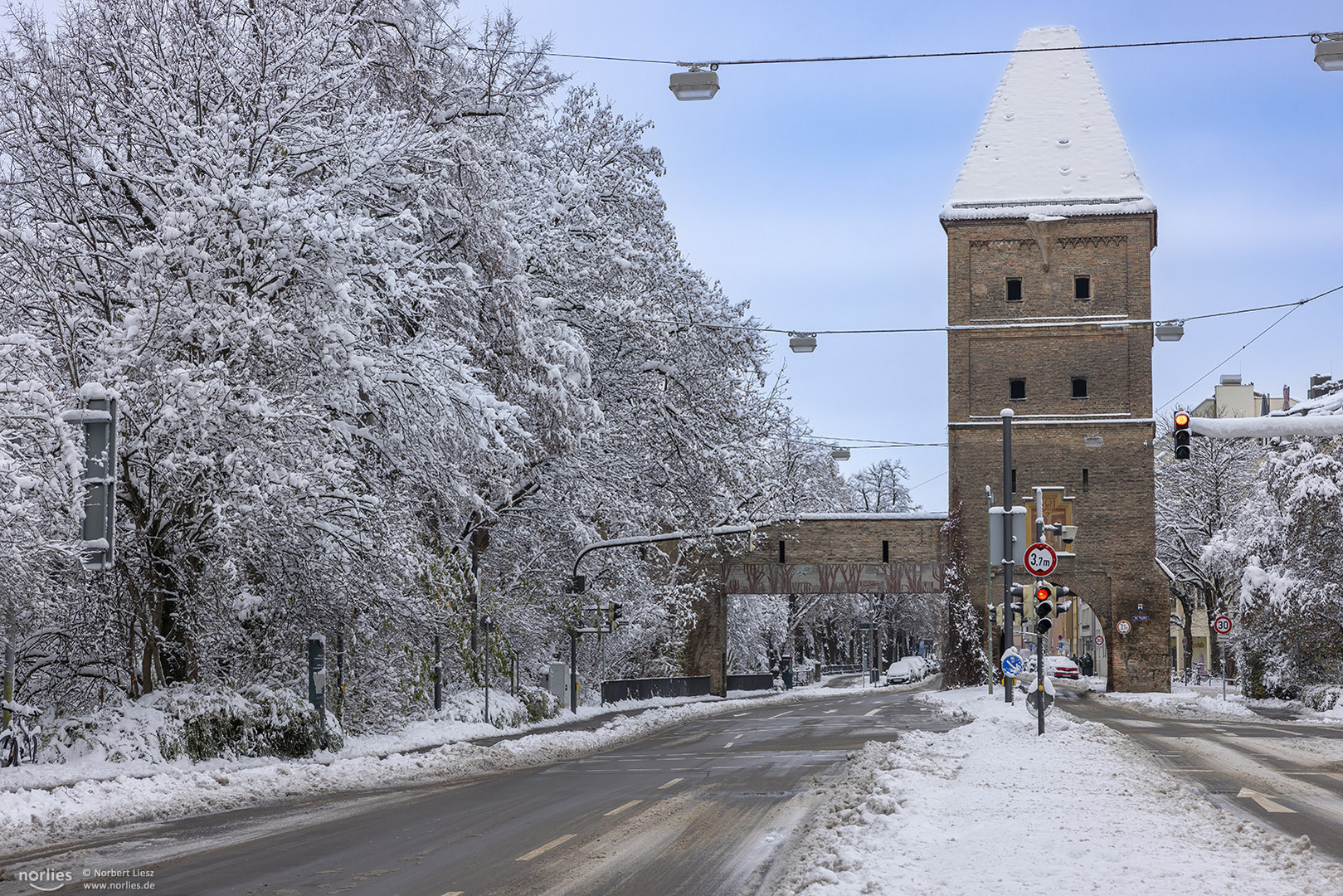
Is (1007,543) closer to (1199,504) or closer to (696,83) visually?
(696,83)

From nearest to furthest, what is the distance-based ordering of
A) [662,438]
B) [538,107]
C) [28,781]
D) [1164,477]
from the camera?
1. [28,781]
2. [538,107]
3. [662,438]
4. [1164,477]

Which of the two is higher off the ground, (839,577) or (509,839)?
(839,577)

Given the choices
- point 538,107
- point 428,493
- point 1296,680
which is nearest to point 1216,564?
point 1296,680

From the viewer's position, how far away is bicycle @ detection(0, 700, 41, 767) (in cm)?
1656

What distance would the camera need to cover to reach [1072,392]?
54969 mm

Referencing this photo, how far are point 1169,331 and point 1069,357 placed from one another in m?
17.0

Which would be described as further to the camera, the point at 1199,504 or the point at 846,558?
the point at 1199,504

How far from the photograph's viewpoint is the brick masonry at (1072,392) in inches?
2124

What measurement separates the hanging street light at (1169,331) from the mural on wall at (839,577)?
18.9 meters

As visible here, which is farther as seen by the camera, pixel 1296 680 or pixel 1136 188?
pixel 1136 188

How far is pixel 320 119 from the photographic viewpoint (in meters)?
22.3

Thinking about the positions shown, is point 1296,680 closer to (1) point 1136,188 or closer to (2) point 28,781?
(1) point 1136,188

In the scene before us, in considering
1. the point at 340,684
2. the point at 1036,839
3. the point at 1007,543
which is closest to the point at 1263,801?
the point at 1036,839

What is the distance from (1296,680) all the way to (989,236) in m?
21.7
